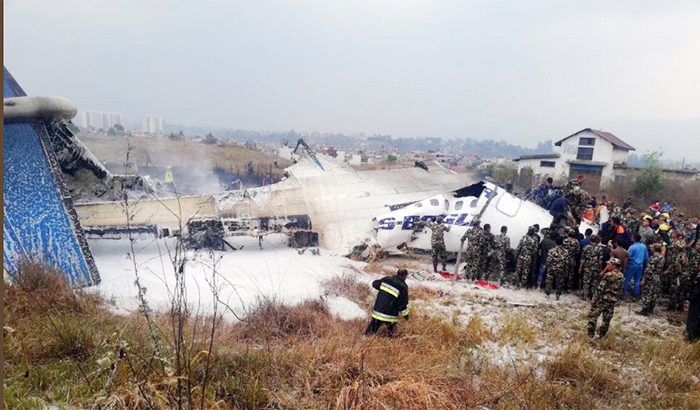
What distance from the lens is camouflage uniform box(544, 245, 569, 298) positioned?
9000 mm

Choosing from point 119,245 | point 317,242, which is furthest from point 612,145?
point 119,245

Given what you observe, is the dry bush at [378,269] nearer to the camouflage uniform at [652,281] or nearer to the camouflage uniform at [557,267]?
the camouflage uniform at [557,267]

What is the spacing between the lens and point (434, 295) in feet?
31.0

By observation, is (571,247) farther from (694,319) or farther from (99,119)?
(99,119)

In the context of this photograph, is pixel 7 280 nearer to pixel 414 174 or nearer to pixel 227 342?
pixel 227 342

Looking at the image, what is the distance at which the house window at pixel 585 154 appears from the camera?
35.1 metres

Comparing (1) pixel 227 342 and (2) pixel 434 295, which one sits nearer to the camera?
(1) pixel 227 342

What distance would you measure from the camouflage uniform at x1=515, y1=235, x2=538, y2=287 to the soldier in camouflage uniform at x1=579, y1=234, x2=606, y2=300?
106 centimetres

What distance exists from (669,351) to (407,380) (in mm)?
5066

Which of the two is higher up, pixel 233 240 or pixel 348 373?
pixel 348 373

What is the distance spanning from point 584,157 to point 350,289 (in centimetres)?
3386

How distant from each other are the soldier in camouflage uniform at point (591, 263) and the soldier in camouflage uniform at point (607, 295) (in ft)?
5.31

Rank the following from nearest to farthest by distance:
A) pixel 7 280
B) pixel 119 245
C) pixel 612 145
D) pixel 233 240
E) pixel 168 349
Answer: pixel 168 349 → pixel 7 280 → pixel 119 245 → pixel 233 240 → pixel 612 145

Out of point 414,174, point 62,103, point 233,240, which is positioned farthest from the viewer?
point 414,174
